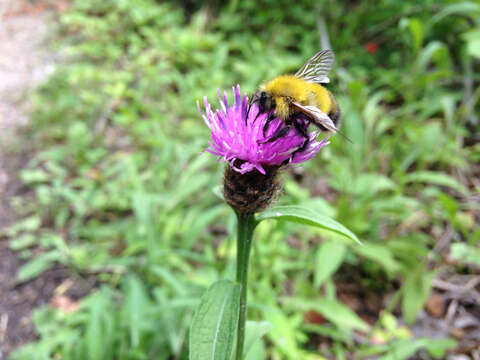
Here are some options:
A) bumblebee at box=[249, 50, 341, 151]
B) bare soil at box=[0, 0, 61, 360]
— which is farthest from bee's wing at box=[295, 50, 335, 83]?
bare soil at box=[0, 0, 61, 360]

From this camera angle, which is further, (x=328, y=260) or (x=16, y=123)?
(x=16, y=123)

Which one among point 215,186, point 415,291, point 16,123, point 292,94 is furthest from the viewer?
point 16,123

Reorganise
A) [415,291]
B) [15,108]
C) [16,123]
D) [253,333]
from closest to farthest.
Answer: [253,333]
[415,291]
[16,123]
[15,108]

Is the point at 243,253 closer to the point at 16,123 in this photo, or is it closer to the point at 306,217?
the point at 306,217

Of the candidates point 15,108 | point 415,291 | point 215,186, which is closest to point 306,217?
point 215,186

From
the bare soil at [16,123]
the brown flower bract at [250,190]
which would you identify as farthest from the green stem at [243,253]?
the bare soil at [16,123]

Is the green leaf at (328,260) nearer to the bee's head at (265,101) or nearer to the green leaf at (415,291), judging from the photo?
the green leaf at (415,291)
